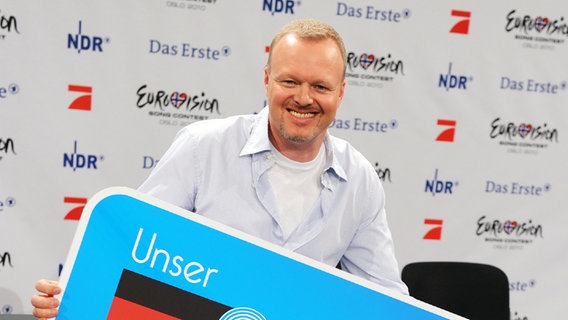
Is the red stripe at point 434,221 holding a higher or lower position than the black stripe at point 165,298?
lower

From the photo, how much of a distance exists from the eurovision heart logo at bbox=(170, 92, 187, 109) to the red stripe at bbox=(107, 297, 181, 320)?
2.09 m

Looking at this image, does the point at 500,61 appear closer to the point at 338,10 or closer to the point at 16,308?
the point at 338,10

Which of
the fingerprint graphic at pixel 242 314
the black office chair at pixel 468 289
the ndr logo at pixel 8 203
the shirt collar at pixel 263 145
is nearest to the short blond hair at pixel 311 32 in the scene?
the shirt collar at pixel 263 145

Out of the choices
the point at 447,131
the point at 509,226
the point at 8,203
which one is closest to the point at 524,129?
the point at 447,131

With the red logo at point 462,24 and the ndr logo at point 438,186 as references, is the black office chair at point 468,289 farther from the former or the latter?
the red logo at point 462,24

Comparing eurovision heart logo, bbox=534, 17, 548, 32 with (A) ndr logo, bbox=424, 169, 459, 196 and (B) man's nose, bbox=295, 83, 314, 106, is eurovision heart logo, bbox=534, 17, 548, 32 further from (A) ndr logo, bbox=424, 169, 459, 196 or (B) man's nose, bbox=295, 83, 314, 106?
(B) man's nose, bbox=295, 83, 314, 106

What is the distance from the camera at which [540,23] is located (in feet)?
12.6

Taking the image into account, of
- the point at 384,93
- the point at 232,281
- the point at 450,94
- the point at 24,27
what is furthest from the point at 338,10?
the point at 232,281

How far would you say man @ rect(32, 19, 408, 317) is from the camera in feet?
6.04

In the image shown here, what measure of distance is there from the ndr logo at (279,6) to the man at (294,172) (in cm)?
160

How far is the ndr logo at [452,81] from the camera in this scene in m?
3.76

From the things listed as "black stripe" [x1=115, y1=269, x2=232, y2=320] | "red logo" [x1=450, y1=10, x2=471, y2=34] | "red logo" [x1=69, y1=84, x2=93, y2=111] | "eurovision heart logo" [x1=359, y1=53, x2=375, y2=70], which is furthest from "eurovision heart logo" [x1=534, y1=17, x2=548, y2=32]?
"black stripe" [x1=115, y1=269, x2=232, y2=320]

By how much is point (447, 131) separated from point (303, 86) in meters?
2.21

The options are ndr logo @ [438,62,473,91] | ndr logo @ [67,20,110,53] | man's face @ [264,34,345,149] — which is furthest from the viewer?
ndr logo @ [438,62,473,91]
